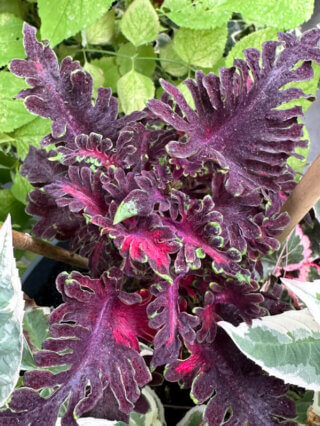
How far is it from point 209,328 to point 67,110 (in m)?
0.22

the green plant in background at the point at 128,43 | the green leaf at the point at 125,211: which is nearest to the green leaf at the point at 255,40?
the green plant in background at the point at 128,43

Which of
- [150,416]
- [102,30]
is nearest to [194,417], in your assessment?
[150,416]

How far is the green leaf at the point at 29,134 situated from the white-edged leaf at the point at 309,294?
44cm

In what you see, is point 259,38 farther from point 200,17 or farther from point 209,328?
point 209,328

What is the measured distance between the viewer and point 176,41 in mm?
734

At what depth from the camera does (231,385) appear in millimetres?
412

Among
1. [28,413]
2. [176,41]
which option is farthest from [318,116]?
[28,413]

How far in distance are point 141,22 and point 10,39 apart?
0.18m

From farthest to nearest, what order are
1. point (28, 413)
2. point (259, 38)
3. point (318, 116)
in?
point (318, 116) → point (259, 38) → point (28, 413)

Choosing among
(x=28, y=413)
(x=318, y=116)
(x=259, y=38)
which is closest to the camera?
(x=28, y=413)

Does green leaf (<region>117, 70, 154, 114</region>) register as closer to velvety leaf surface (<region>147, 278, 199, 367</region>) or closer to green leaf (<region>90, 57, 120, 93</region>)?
green leaf (<region>90, 57, 120, 93</region>)

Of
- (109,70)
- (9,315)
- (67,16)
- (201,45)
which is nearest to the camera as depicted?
(9,315)

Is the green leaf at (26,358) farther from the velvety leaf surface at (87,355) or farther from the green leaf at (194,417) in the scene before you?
the green leaf at (194,417)

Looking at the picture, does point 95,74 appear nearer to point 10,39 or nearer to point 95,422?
point 10,39
